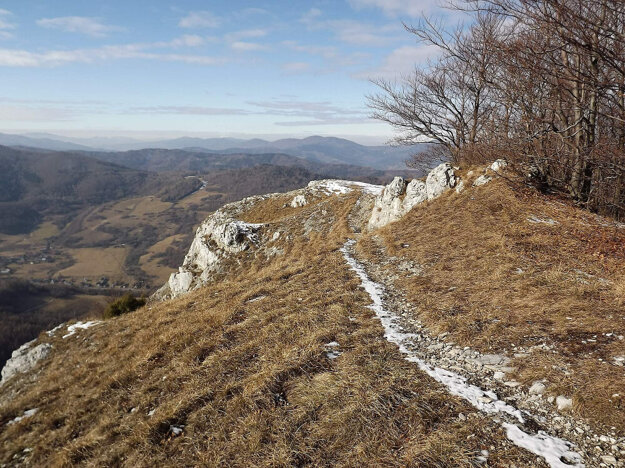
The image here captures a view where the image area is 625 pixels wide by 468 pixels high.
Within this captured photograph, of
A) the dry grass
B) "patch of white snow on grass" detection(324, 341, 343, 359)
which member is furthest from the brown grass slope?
the dry grass

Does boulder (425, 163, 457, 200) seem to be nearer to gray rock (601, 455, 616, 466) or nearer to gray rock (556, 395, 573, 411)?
gray rock (556, 395, 573, 411)

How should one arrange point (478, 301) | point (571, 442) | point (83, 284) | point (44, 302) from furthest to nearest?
1. point (83, 284)
2. point (44, 302)
3. point (478, 301)
4. point (571, 442)

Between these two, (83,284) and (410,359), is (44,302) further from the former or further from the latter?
(410,359)

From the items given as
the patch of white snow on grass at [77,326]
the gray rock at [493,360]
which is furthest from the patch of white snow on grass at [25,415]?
the gray rock at [493,360]

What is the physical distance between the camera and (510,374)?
237 inches

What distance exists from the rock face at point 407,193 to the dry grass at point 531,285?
3.50 metres

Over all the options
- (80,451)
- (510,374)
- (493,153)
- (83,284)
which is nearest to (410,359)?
(510,374)

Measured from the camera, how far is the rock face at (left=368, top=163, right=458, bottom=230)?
21.4m

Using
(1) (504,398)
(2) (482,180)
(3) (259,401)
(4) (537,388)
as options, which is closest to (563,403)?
(4) (537,388)

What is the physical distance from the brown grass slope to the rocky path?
29cm

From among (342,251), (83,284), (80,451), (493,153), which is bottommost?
(83,284)

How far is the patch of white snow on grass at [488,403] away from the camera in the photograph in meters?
4.26

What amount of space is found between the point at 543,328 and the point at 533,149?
47.2 ft

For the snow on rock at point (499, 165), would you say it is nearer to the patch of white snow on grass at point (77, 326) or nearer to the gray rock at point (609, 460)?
the gray rock at point (609, 460)
